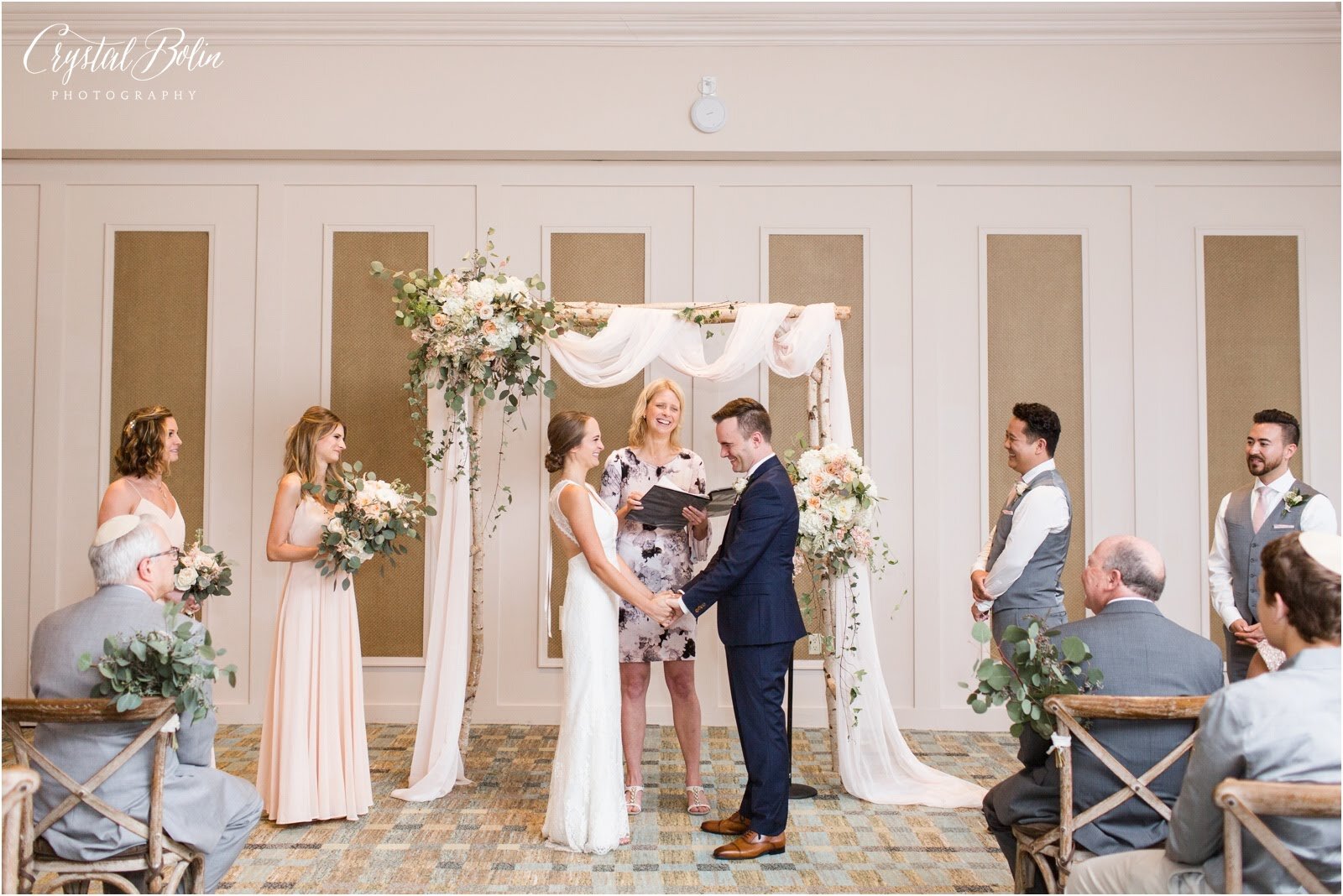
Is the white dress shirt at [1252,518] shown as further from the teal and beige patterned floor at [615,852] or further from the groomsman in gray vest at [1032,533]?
the teal and beige patterned floor at [615,852]

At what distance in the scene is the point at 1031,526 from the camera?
4332mm

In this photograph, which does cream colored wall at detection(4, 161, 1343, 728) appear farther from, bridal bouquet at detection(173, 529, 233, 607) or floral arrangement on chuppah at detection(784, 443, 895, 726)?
bridal bouquet at detection(173, 529, 233, 607)

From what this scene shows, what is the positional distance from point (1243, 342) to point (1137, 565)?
4.47 meters

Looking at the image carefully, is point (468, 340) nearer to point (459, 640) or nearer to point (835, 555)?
point (459, 640)

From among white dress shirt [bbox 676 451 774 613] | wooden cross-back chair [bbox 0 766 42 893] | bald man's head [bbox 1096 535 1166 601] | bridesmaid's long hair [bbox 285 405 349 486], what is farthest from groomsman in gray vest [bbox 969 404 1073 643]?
wooden cross-back chair [bbox 0 766 42 893]

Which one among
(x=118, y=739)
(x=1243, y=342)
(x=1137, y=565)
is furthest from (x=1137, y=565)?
(x=1243, y=342)

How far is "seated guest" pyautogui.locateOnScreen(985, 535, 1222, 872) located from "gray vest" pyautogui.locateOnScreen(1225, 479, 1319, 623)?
76.2 inches

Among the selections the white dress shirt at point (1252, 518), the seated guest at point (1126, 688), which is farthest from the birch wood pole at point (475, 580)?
the white dress shirt at point (1252, 518)

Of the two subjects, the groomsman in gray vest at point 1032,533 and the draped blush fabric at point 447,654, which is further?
the draped blush fabric at point 447,654

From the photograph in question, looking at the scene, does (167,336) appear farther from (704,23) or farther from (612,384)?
(704,23)

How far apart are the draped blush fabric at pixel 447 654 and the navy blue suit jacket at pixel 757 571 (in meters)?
1.47

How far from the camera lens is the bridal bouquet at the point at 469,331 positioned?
4930 mm

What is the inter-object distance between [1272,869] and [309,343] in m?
6.05

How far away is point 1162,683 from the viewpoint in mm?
2869
